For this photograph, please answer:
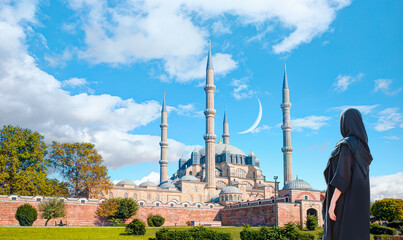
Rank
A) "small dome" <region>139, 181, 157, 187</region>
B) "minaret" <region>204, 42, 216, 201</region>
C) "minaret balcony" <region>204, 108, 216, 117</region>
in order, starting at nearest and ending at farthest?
"minaret" <region>204, 42, 216, 201</region>
"minaret balcony" <region>204, 108, 216, 117</region>
"small dome" <region>139, 181, 157, 187</region>

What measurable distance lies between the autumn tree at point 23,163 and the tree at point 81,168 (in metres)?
1.28

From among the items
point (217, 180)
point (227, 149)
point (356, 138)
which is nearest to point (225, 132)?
point (227, 149)

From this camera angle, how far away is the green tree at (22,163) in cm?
3228

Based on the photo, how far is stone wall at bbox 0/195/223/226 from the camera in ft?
107

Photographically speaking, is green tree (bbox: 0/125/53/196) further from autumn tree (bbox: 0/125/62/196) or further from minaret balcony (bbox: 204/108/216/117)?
minaret balcony (bbox: 204/108/216/117)

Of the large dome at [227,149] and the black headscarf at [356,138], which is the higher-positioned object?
the large dome at [227,149]

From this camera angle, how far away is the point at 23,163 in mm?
33500

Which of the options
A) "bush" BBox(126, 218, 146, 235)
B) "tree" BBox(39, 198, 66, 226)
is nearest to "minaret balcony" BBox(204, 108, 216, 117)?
"tree" BBox(39, 198, 66, 226)

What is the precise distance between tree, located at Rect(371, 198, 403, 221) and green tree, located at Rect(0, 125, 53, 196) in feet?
113

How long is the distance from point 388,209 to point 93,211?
31198mm

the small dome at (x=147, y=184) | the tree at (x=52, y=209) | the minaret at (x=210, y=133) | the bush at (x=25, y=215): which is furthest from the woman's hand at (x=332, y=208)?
the small dome at (x=147, y=184)

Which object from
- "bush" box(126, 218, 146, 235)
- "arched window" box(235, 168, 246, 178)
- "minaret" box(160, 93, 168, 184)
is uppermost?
"minaret" box(160, 93, 168, 184)

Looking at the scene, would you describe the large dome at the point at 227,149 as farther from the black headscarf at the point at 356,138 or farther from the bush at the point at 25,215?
the black headscarf at the point at 356,138

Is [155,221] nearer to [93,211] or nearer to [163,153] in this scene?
[93,211]
